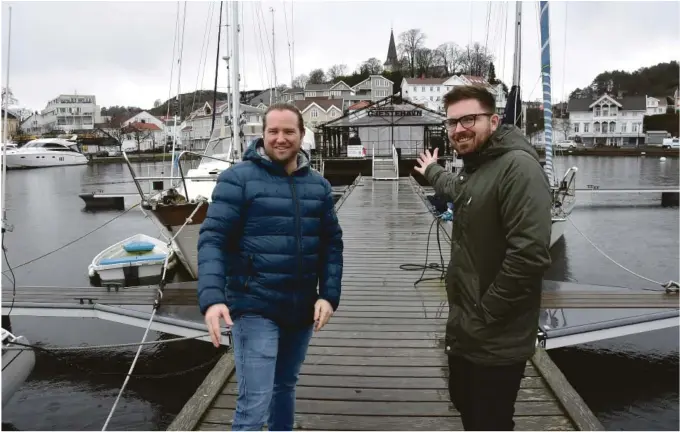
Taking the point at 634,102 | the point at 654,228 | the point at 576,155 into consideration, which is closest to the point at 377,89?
the point at 576,155

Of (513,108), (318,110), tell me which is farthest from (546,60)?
(318,110)

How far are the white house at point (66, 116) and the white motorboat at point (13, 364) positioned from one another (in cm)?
10740

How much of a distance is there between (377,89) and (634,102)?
41340 millimetres

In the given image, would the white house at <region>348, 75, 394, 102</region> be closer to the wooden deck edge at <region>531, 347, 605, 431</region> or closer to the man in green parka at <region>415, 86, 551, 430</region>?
the wooden deck edge at <region>531, 347, 605, 431</region>

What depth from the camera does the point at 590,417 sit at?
3.11 meters

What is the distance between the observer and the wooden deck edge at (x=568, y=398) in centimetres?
303

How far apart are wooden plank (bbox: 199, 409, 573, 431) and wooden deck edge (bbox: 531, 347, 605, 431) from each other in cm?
7

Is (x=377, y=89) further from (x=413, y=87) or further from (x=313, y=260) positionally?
(x=313, y=260)

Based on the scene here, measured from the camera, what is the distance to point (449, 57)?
95625 millimetres

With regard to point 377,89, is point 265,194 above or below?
below

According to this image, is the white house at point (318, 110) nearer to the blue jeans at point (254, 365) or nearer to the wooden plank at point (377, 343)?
the wooden plank at point (377, 343)

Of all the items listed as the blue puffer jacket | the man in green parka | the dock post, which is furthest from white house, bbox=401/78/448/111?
the man in green parka

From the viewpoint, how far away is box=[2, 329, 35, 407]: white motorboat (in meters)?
4.04

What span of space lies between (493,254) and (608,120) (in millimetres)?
94052
